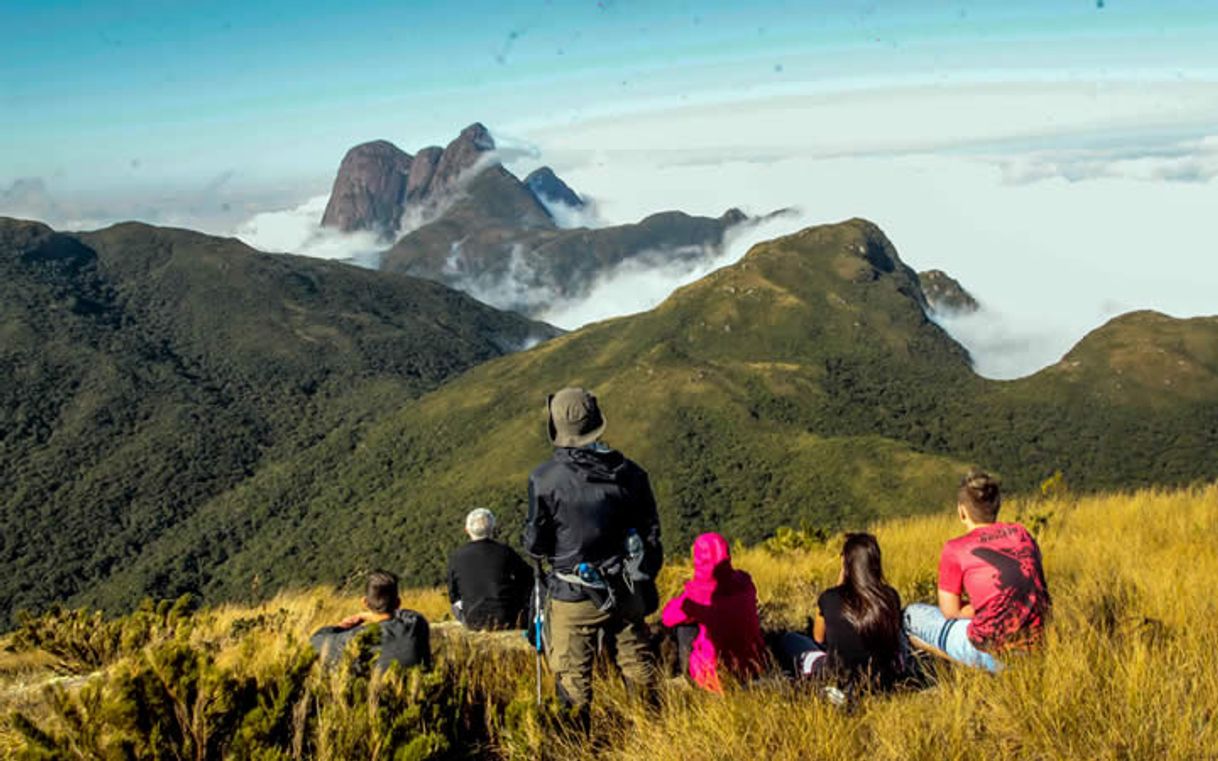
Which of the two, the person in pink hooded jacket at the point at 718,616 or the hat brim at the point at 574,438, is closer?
the hat brim at the point at 574,438

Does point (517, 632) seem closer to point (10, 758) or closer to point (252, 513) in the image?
point (10, 758)

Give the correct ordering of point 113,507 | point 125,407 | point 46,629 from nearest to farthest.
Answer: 1. point 46,629
2. point 113,507
3. point 125,407

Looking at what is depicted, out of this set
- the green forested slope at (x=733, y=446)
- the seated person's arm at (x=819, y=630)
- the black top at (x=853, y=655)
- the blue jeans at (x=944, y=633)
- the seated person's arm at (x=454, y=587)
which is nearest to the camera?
the black top at (x=853, y=655)

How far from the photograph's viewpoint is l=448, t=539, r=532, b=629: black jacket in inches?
320

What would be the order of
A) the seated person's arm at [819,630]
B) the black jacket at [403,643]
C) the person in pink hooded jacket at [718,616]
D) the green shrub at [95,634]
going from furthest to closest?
the green shrub at [95,634] → the black jacket at [403,643] → the seated person's arm at [819,630] → the person in pink hooded jacket at [718,616]

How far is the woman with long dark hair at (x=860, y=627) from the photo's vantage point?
17.5 feet

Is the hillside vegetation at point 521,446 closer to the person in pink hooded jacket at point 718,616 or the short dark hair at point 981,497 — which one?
the person in pink hooded jacket at point 718,616

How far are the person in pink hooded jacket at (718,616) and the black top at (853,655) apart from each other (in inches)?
23.1

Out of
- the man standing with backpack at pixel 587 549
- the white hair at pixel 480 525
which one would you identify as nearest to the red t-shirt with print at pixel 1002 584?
the man standing with backpack at pixel 587 549

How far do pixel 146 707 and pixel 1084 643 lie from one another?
5.30 metres

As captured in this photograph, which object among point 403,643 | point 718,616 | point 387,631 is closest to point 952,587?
point 718,616

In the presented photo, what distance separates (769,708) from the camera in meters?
3.96

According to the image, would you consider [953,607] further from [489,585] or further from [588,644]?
[489,585]

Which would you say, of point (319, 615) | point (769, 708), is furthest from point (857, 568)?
point (319, 615)
